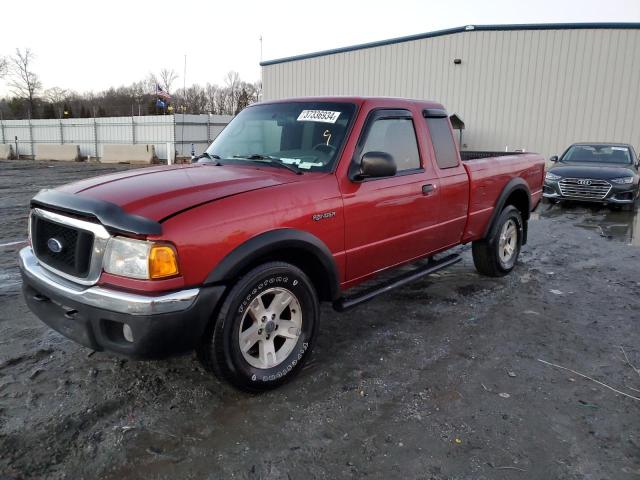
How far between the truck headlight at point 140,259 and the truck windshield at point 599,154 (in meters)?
12.4

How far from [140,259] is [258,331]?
0.91 metres

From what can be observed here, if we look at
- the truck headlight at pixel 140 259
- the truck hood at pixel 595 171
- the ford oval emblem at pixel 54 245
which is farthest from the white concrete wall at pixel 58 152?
the truck headlight at pixel 140 259

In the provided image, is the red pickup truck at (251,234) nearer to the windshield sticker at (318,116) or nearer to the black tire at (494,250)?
the windshield sticker at (318,116)

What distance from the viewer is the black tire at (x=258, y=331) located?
2.90 meters

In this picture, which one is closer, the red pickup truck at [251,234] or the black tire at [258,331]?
the red pickup truck at [251,234]

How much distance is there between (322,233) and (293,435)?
1.32 metres

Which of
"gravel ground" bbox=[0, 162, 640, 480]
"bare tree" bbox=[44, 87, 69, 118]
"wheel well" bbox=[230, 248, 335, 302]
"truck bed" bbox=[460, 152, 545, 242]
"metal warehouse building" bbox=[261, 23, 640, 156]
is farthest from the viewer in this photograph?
"bare tree" bbox=[44, 87, 69, 118]

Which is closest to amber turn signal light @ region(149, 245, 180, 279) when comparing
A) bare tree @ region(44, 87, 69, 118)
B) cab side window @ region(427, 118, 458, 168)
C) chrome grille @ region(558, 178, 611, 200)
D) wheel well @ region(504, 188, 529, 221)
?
cab side window @ region(427, 118, 458, 168)

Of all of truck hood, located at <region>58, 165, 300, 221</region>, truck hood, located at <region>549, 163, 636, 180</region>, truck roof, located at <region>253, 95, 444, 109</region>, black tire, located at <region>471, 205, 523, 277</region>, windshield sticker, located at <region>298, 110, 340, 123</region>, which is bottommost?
black tire, located at <region>471, 205, 523, 277</region>

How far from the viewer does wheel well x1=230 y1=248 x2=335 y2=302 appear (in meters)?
3.24

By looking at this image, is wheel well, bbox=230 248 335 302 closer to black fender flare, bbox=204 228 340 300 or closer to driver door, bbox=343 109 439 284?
black fender flare, bbox=204 228 340 300

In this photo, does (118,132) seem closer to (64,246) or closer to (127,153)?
(127,153)

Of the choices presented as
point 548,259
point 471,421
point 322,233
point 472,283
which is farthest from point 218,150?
point 548,259

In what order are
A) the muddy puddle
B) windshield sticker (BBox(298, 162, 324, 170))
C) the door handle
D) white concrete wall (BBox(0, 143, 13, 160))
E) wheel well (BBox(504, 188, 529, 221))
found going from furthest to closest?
1. white concrete wall (BBox(0, 143, 13, 160))
2. the muddy puddle
3. wheel well (BBox(504, 188, 529, 221))
4. the door handle
5. windshield sticker (BBox(298, 162, 324, 170))
